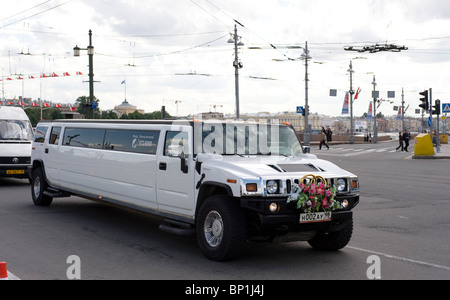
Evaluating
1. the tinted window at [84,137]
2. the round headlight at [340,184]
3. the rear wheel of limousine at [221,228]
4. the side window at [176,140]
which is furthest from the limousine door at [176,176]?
the tinted window at [84,137]

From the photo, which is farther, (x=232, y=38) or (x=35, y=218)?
(x=232, y=38)

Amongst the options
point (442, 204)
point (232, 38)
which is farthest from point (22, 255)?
point (232, 38)

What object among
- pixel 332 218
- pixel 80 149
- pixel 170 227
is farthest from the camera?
pixel 80 149

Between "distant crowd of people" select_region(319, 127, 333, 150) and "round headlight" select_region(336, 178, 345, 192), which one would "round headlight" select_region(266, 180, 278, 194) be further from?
"distant crowd of people" select_region(319, 127, 333, 150)

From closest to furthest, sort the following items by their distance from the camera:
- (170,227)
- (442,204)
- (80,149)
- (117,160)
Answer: (170,227) → (117,160) → (80,149) → (442,204)

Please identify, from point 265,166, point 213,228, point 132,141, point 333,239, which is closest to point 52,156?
point 132,141

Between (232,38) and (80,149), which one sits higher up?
(232,38)

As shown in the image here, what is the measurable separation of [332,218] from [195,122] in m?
2.27

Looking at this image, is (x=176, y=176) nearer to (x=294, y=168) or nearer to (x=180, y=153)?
(x=180, y=153)

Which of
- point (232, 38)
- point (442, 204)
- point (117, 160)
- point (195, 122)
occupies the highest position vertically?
point (232, 38)

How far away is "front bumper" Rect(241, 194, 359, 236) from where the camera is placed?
6422mm

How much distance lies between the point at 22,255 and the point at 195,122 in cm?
281
